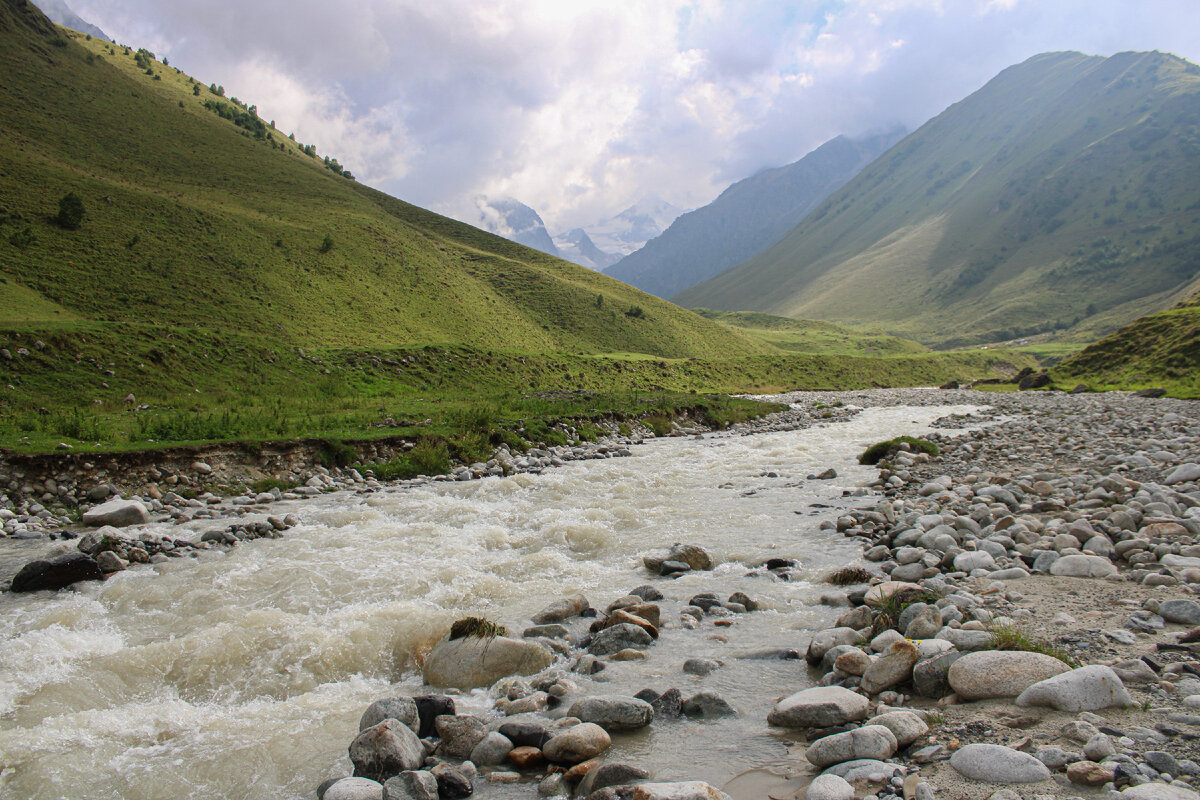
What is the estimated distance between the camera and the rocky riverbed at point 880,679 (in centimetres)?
394

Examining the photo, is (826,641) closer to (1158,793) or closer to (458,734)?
(1158,793)

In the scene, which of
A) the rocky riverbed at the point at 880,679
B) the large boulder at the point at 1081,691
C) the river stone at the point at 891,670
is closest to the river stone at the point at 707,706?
the rocky riverbed at the point at 880,679

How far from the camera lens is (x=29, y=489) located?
13.1 m

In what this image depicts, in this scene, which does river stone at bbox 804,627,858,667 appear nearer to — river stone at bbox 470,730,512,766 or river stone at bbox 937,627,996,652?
river stone at bbox 937,627,996,652

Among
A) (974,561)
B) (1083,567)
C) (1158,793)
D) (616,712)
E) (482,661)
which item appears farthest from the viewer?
(974,561)

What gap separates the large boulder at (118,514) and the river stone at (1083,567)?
55.7ft

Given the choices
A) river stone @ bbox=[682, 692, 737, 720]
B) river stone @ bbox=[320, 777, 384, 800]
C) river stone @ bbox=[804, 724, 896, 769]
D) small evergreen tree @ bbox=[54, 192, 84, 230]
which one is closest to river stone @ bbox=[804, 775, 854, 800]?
river stone @ bbox=[804, 724, 896, 769]

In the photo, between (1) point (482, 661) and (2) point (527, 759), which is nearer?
(2) point (527, 759)

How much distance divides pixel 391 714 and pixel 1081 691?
18.9 ft

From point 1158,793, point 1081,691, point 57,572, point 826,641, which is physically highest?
point 57,572

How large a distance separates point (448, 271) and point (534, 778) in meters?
80.4

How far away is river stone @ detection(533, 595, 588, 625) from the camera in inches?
327

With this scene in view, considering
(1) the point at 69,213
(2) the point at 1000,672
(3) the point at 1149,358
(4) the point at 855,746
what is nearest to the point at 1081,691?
(2) the point at 1000,672

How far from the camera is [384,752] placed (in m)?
4.85
